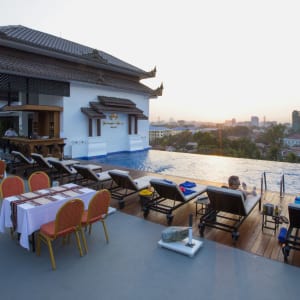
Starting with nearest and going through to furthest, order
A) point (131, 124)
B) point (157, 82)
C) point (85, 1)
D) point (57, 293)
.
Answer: point (57, 293), point (85, 1), point (131, 124), point (157, 82)

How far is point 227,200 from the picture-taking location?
3.45 m

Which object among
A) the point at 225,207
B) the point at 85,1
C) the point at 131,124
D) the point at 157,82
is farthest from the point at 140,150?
the point at 225,207

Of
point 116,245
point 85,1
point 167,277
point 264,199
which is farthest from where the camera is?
point 85,1

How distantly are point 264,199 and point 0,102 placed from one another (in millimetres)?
20911

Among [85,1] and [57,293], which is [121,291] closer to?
[57,293]

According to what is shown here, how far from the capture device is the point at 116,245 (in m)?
3.19

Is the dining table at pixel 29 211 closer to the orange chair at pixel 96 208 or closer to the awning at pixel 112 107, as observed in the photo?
the orange chair at pixel 96 208

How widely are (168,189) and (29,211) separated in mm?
2217

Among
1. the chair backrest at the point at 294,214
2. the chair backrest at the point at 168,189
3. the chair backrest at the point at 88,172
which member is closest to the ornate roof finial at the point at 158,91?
the chair backrest at the point at 88,172

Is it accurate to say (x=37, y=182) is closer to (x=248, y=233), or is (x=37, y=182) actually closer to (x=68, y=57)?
(x=248, y=233)

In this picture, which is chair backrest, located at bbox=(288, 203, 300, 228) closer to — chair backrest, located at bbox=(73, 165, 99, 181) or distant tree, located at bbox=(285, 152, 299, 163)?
chair backrest, located at bbox=(73, 165, 99, 181)

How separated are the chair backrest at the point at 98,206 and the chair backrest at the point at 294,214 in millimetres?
2358

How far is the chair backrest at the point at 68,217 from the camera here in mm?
2584

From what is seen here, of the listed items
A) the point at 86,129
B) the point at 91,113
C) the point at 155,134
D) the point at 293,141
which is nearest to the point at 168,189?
the point at 91,113
